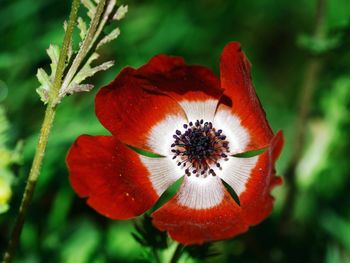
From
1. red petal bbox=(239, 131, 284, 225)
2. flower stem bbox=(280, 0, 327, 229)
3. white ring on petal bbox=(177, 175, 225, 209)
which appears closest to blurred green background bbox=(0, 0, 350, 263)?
flower stem bbox=(280, 0, 327, 229)

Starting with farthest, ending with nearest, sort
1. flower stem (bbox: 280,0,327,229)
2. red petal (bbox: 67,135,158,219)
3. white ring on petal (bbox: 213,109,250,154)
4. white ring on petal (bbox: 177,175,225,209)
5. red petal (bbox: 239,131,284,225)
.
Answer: flower stem (bbox: 280,0,327,229) < white ring on petal (bbox: 213,109,250,154) < white ring on petal (bbox: 177,175,225,209) < red petal (bbox: 67,135,158,219) < red petal (bbox: 239,131,284,225)

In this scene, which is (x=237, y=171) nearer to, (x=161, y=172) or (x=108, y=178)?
(x=161, y=172)

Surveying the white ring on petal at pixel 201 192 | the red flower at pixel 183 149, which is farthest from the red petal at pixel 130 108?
the white ring on petal at pixel 201 192

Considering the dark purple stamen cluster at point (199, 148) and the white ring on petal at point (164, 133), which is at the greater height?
the white ring on petal at point (164, 133)

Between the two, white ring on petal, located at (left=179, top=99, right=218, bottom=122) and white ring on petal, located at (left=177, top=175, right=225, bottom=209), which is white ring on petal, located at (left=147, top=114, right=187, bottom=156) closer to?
white ring on petal, located at (left=179, top=99, right=218, bottom=122)

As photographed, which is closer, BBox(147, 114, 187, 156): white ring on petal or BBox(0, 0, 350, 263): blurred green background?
BBox(147, 114, 187, 156): white ring on petal

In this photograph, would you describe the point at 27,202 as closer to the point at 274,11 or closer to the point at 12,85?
the point at 12,85

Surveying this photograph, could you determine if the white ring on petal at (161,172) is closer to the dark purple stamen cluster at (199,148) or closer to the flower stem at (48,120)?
the dark purple stamen cluster at (199,148)

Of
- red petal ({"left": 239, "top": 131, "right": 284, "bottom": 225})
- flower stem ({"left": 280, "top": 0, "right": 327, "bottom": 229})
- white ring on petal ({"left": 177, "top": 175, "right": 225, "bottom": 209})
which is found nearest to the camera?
red petal ({"left": 239, "top": 131, "right": 284, "bottom": 225})
